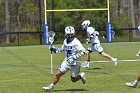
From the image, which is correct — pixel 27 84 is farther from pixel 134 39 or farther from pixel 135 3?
pixel 135 3

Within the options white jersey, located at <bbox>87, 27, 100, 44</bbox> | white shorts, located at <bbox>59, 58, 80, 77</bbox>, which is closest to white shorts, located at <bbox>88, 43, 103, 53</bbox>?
white jersey, located at <bbox>87, 27, 100, 44</bbox>

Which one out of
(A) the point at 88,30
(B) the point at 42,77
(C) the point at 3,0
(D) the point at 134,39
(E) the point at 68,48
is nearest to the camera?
(E) the point at 68,48

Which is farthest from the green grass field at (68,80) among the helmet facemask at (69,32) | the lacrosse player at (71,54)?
the helmet facemask at (69,32)

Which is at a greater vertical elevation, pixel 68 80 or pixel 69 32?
pixel 69 32

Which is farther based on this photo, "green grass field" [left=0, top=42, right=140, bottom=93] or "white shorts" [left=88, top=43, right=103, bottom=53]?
"white shorts" [left=88, top=43, right=103, bottom=53]

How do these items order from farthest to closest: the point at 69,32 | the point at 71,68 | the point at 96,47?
the point at 96,47
the point at 71,68
the point at 69,32

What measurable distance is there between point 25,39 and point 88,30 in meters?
29.3

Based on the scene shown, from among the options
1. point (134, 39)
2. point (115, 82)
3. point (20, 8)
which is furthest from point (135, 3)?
point (115, 82)

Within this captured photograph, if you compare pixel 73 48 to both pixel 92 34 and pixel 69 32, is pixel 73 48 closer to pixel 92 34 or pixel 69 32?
pixel 69 32

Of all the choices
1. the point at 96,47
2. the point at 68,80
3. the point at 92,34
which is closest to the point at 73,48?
the point at 68,80

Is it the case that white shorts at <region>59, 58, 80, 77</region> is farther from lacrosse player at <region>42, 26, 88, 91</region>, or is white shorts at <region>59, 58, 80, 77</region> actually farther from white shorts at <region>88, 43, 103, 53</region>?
white shorts at <region>88, 43, 103, 53</region>

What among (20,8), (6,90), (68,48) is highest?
(20,8)

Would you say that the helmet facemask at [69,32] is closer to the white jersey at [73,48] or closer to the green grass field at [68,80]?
the white jersey at [73,48]

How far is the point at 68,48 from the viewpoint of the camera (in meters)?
12.4
